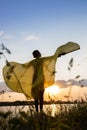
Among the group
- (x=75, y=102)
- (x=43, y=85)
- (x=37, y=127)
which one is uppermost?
(x=43, y=85)

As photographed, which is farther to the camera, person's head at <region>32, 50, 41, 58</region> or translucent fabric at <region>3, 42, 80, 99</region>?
person's head at <region>32, 50, 41, 58</region>

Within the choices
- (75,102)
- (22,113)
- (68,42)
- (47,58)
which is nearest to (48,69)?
(47,58)

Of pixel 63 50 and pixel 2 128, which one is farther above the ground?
pixel 63 50

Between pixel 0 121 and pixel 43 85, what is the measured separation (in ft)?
16.2

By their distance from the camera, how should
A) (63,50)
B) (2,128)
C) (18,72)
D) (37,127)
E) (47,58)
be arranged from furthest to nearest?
(18,72), (47,58), (63,50), (2,128), (37,127)

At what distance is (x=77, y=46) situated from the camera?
7.80 m

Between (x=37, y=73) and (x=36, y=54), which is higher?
(x=36, y=54)

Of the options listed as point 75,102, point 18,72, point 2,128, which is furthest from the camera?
point 18,72

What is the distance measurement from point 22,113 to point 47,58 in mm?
5474

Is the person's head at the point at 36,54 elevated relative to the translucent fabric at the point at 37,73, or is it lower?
elevated

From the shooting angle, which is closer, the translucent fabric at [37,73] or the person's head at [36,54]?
the translucent fabric at [37,73]

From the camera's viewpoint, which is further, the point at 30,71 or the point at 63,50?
the point at 30,71

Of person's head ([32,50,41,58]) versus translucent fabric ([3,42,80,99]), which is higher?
person's head ([32,50,41,58])

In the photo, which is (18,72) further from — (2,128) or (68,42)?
(2,128)
